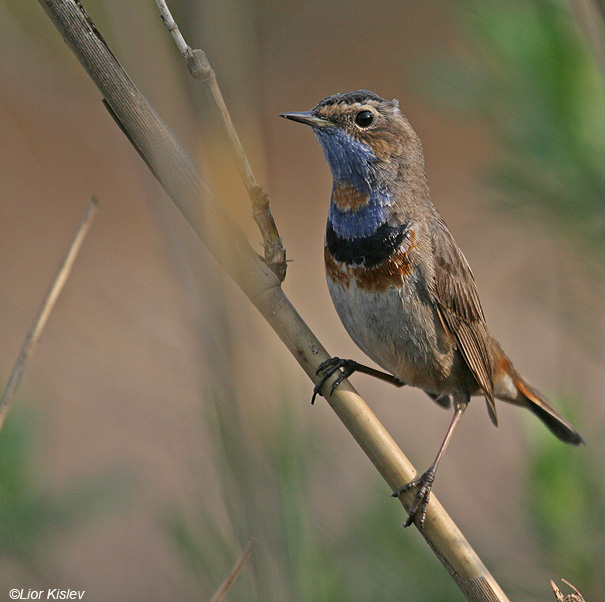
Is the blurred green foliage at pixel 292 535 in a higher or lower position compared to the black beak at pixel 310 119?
lower

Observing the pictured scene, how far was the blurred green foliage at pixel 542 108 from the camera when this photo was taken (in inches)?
108

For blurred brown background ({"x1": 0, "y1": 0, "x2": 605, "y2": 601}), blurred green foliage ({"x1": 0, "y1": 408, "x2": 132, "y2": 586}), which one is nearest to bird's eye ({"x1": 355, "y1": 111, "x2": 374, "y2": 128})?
blurred brown background ({"x1": 0, "y1": 0, "x2": 605, "y2": 601})

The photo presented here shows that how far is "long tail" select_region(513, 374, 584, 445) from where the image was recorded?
2.93 meters

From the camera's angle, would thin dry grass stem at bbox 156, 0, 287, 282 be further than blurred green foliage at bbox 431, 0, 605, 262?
No

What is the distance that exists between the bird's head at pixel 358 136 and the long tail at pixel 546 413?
1200 mm

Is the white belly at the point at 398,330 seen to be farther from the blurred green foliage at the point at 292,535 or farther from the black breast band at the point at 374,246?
the blurred green foliage at the point at 292,535

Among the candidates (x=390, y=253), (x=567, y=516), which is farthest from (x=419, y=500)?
(x=567, y=516)

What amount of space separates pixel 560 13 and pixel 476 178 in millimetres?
677

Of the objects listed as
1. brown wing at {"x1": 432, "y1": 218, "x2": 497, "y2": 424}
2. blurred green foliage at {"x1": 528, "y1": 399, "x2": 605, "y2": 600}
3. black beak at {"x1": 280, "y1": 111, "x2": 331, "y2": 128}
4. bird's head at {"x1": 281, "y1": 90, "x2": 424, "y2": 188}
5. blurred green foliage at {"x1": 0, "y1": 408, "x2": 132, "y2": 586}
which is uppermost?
black beak at {"x1": 280, "y1": 111, "x2": 331, "y2": 128}

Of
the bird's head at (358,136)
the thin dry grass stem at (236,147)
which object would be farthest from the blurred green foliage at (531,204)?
the thin dry grass stem at (236,147)

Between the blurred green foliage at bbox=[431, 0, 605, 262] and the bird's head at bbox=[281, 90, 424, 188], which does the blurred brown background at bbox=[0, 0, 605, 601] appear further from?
the bird's head at bbox=[281, 90, 424, 188]

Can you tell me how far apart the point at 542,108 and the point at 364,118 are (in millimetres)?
735

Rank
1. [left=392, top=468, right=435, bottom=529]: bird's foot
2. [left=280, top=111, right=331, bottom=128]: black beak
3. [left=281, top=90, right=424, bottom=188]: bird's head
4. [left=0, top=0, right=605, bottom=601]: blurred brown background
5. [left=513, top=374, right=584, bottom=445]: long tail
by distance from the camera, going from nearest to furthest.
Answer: [left=392, top=468, right=435, bottom=529]: bird's foot
[left=0, top=0, right=605, bottom=601]: blurred brown background
[left=280, top=111, right=331, bottom=128]: black beak
[left=281, top=90, right=424, bottom=188]: bird's head
[left=513, top=374, right=584, bottom=445]: long tail

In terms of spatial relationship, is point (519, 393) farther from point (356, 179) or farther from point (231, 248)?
point (231, 248)
